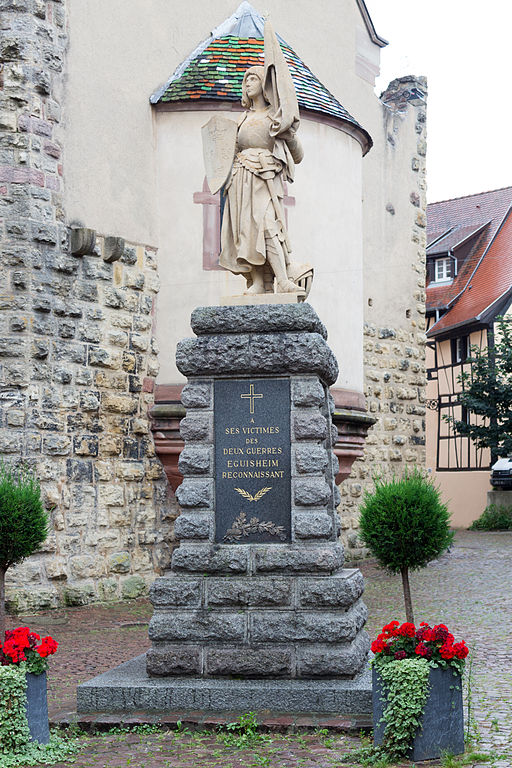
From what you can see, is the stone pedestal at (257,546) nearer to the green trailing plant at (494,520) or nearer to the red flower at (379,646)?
the red flower at (379,646)

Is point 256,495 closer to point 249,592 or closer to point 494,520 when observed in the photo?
point 249,592

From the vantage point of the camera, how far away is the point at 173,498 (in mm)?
13977

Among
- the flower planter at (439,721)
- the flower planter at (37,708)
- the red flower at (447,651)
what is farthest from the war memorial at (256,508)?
the red flower at (447,651)

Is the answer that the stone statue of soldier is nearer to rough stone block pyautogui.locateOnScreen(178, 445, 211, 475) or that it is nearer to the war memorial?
the war memorial

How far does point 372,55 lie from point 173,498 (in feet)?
32.8

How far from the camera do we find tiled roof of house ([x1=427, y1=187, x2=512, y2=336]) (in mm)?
29812

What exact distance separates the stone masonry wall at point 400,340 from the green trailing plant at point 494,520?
6965 mm

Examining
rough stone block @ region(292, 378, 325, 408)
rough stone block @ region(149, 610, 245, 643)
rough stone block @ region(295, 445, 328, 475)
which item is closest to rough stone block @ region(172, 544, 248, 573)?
rough stone block @ region(149, 610, 245, 643)

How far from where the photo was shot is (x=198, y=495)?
7.70 meters

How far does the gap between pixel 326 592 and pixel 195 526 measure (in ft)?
3.66

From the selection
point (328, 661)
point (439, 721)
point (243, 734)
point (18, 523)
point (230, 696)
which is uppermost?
point (18, 523)

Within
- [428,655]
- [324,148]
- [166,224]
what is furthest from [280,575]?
[324,148]

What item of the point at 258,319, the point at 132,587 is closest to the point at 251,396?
the point at 258,319

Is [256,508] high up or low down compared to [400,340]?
down
